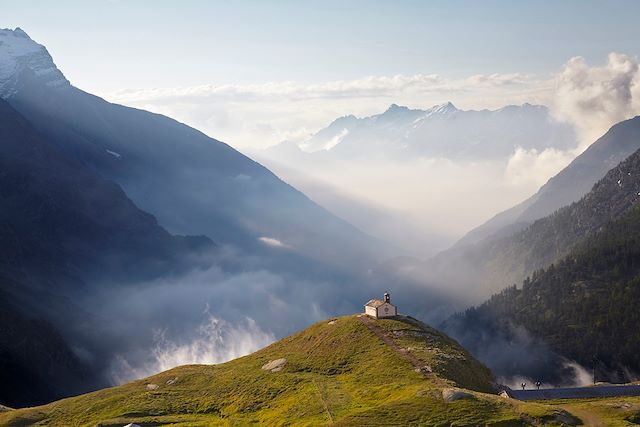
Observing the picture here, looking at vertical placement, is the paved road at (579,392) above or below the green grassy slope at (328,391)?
below

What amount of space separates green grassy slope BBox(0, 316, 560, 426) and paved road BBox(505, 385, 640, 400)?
17.7m

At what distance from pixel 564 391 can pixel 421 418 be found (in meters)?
79.5

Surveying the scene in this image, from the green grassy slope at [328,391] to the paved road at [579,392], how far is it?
1773cm

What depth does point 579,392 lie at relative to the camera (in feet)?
549

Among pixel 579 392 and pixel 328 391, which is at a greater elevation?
pixel 328 391

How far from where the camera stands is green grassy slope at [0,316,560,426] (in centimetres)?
10706

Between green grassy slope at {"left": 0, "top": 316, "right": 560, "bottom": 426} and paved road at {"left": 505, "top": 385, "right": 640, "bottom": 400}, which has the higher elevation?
green grassy slope at {"left": 0, "top": 316, "right": 560, "bottom": 426}

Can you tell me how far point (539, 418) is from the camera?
102625mm

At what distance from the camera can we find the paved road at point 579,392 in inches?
6220

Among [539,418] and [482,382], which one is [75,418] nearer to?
[482,382]

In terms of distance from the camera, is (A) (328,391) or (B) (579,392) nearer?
(A) (328,391)

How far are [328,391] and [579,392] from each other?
7410cm

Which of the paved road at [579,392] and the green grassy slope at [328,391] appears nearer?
the green grassy slope at [328,391]

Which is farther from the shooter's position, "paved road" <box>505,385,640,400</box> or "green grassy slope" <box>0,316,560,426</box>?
"paved road" <box>505,385,640,400</box>
